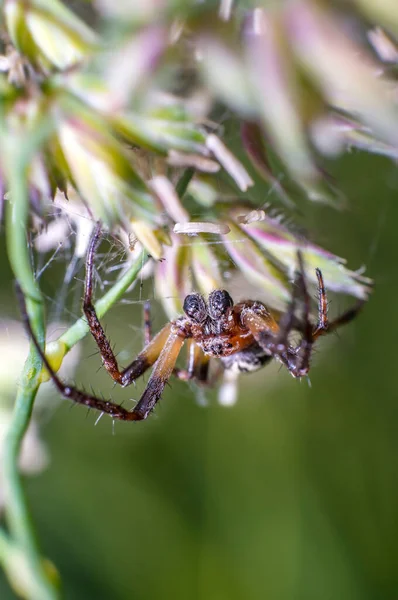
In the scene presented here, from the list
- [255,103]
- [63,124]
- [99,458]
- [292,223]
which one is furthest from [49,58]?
[99,458]

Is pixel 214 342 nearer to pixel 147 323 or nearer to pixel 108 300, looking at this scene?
pixel 147 323

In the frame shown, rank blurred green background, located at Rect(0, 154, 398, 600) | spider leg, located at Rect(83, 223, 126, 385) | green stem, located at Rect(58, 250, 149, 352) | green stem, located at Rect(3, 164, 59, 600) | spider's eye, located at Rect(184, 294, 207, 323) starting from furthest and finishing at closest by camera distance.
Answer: blurred green background, located at Rect(0, 154, 398, 600), spider's eye, located at Rect(184, 294, 207, 323), spider leg, located at Rect(83, 223, 126, 385), green stem, located at Rect(58, 250, 149, 352), green stem, located at Rect(3, 164, 59, 600)

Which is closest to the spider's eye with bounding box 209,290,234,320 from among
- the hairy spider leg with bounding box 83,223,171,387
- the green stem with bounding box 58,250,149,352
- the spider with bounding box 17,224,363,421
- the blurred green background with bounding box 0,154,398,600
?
the spider with bounding box 17,224,363,421

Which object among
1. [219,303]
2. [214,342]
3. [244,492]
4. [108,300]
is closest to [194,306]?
[219,303]

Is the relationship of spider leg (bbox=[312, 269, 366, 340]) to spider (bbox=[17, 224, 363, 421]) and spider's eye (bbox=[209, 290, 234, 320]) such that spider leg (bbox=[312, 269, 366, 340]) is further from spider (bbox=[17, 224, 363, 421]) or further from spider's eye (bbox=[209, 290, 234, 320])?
spider's eye (bbox=[209, 290, 234, 320])

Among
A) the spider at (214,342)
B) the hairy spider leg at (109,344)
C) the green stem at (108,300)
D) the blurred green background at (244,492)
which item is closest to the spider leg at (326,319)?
the spider at (214,342)

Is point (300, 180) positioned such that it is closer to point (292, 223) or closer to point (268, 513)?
point (292, 223)

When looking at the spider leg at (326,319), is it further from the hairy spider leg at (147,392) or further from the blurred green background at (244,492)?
the blurred green background at (244,492)
